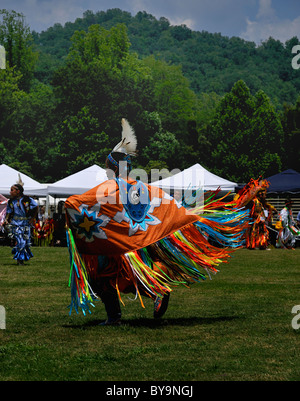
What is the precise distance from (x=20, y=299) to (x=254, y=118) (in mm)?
46177

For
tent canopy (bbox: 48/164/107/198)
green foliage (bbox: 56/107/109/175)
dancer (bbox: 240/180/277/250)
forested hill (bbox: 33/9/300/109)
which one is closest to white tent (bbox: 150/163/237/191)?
tent canopy (bbox: 48/164/107/198)

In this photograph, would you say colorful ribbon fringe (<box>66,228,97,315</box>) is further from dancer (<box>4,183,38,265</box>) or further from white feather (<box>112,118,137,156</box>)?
dancer (<box>4,183,38,265</box>)

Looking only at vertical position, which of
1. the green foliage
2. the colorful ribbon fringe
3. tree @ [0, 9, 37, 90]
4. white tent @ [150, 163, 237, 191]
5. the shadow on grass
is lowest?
the shadow on grass

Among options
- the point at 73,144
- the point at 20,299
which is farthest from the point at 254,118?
the point at 20,299

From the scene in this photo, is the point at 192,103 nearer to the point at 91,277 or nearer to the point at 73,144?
the point at 73,144

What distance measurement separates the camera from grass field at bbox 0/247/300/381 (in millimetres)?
4773

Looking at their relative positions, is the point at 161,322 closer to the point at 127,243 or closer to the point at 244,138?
the point at 127,243

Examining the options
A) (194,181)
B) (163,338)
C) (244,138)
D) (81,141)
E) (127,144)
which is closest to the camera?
(163,338)

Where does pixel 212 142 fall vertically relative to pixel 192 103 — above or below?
below

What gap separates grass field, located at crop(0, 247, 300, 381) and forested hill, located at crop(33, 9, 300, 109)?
233 feet

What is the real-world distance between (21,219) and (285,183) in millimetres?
12357

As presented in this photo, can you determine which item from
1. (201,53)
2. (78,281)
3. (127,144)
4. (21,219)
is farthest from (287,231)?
(201,53)

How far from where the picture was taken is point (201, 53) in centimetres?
12438
